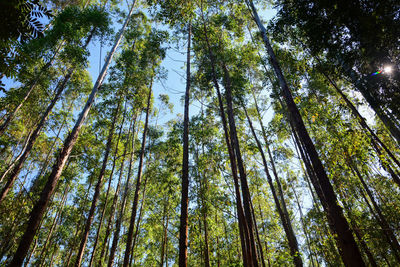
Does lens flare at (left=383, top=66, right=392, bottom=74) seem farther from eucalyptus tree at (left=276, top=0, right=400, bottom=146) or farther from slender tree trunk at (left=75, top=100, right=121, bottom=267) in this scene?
slender tree trunk at (left=75, top=100, right=121, bottom=267)

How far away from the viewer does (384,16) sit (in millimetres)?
3393

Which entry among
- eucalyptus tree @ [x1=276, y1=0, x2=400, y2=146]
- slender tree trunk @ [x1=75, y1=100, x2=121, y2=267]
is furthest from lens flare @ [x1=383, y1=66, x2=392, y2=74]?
slender tree trunk @ [x1=75, y1=100, x2=121, y2=267]

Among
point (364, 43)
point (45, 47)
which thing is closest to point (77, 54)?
point (45, 47)

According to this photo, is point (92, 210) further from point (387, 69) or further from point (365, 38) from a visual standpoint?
point (387, 69)

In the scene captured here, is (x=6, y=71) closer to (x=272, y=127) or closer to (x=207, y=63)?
(x=207, y=63)

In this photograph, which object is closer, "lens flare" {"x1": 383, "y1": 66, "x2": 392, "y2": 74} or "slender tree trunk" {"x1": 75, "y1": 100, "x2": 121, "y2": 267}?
"lens flare" {"x1": 383, "y1": 66, "x2": 392, "y2": 74}

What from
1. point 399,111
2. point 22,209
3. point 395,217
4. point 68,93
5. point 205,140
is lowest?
point 395,217

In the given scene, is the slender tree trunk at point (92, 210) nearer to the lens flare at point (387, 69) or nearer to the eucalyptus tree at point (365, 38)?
the eucalyptus tree at point (365, 38)

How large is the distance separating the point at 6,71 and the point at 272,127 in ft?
37.7

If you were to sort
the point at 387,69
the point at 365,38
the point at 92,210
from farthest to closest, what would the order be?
the point at 92,210 → the point at 387,69 → the point at 365,38

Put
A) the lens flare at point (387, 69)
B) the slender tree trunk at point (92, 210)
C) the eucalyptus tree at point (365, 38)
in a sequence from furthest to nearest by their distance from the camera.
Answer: the slender tree trunk at point (92, 210), the lens flare at point (387, 69), the eucalyptus tree at point (365, 38)

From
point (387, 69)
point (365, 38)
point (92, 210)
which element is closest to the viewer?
point (365, 38)

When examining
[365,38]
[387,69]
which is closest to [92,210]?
[365,38]

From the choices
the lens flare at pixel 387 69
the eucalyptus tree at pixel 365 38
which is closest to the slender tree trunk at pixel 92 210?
the eucalyptus tree at pixel 365 38
